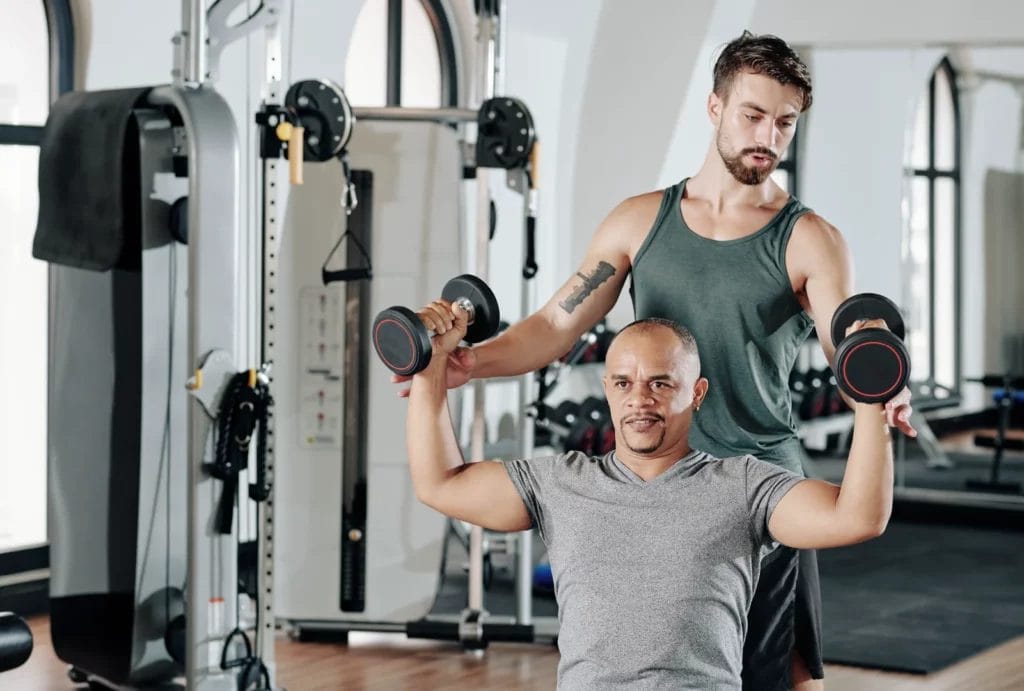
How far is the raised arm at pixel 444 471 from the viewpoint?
66.7 inches

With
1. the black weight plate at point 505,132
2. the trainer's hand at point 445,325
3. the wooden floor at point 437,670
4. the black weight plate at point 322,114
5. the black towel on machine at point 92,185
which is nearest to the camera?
the trainer's hand at point 445,325

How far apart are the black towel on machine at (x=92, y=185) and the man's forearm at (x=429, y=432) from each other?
1499 mm

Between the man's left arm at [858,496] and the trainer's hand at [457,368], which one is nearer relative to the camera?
the man's left arm at [858,496]

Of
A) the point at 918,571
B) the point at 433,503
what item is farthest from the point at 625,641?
the point at 918,571

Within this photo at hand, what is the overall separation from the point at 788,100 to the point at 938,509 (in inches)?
182

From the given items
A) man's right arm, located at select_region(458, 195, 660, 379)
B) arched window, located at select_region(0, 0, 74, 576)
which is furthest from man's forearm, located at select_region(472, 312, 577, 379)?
arched window, located at select_region(0, 0, 74, 576)

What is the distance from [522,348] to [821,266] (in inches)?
15.5

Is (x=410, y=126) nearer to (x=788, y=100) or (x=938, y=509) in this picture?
(x=788, y=100)

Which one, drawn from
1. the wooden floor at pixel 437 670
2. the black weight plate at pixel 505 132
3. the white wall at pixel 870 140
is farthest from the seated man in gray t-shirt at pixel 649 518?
the white wall at pixel 870 140

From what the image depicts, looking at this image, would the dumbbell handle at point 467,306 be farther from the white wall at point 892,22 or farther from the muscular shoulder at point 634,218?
the white wall at point 892,22

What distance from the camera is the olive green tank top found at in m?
1.80

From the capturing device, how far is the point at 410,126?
12.9ft

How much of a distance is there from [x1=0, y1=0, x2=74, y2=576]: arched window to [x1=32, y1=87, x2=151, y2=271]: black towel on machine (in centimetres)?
95

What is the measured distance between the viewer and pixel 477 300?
173 cm
